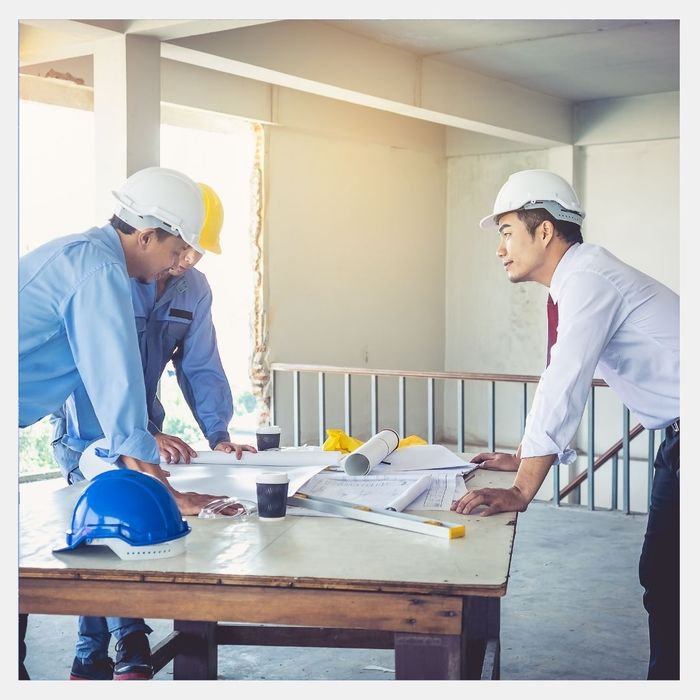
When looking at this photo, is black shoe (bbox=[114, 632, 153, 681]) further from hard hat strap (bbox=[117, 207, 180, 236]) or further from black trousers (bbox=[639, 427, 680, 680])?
black trousers (bbox=[639, 427, 680, 680])

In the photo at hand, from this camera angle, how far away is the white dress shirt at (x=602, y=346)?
2.41 meters

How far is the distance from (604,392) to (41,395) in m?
7.21

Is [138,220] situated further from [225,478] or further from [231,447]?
[231,447]

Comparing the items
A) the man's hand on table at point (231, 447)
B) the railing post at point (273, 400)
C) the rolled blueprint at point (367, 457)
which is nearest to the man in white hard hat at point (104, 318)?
the rolled blueprint at point (367, 457)

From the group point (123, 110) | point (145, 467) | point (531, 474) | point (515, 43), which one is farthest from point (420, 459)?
point (515, 43)

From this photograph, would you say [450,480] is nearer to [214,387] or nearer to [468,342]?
[214,387]

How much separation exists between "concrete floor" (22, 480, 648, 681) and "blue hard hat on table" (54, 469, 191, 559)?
62.5 inches

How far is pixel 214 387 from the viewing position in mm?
3383

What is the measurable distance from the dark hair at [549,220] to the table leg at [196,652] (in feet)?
5.02

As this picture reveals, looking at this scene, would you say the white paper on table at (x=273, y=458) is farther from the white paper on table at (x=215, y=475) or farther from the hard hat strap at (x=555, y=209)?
the hard hat strap at (x=555, y=209)
